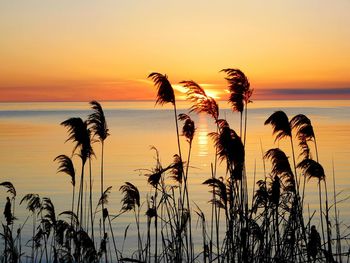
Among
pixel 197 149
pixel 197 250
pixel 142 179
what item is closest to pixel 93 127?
pixel 197 250

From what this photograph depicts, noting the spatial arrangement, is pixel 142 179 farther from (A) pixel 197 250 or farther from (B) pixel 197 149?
(B) pixel 197 149

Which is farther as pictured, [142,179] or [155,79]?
[142,179]

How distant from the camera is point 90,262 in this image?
313 inches

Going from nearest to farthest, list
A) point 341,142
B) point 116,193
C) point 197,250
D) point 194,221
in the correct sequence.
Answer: point 197,250 < point 194,221 < point 116,193 < point 341,142

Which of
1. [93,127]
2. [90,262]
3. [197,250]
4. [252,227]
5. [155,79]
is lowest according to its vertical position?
[197,250]

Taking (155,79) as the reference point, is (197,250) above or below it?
below

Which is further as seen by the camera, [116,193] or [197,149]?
[197,149]

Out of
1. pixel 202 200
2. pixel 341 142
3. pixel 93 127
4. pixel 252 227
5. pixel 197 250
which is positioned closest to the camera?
pixel 252 227

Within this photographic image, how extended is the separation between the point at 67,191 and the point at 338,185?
10.4 m

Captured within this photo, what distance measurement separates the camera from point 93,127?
8953 mm

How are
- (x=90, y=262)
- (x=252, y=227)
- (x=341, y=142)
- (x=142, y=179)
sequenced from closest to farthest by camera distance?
(x=252, y=227) → (x=90, y=262) → (x=142, y=179) → (x=341, y=142)

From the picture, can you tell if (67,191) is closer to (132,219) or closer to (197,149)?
(132,219)

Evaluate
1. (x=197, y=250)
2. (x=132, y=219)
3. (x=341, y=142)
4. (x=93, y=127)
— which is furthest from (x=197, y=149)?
(x=93, y=127)

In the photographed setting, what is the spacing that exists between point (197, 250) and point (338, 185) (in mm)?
10183
